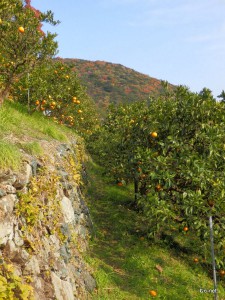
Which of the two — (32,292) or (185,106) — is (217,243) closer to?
(185,106)

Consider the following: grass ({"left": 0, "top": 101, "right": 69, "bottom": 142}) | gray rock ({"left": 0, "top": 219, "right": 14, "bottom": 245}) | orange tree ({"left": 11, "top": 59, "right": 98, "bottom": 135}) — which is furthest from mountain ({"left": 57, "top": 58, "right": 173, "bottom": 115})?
gray rock ({"left": 0, "top": 219, "right": 14, "bottom": 245})

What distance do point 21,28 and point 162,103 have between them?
446 cm

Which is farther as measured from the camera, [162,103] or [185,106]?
[162,103]

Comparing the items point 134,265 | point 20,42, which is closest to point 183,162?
point 134,265

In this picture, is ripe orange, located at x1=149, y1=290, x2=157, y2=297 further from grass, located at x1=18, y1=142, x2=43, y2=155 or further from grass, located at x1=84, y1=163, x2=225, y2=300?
grass, located at x1=18, y1=142, x2=43, y2=155

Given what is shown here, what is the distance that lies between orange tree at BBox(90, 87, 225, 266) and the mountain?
3262cm

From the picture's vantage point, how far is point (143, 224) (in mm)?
9812

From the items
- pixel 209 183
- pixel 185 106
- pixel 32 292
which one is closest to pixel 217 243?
pixel 209 183

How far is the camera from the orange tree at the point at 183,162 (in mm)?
7430

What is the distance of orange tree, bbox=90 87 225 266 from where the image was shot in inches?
293

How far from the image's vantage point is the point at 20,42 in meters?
8.71

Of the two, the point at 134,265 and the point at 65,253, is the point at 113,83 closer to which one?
the point at 134,265

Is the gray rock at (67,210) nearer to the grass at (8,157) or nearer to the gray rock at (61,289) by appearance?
the gray rock at (61,289)

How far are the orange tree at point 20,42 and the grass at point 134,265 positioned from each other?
497 centimetres
